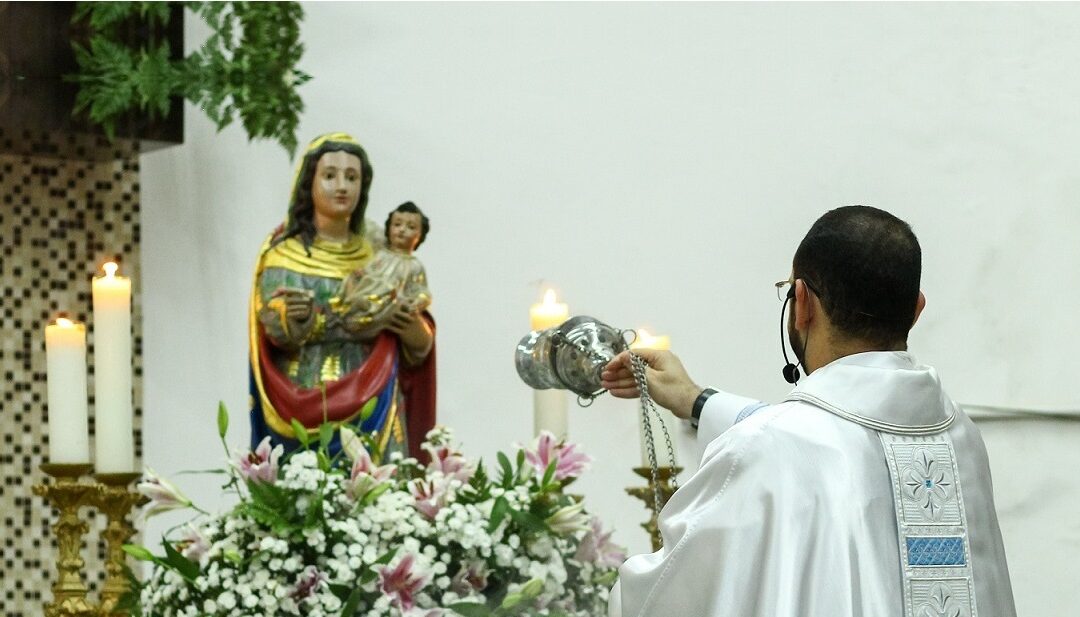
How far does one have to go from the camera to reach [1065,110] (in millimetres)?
4391

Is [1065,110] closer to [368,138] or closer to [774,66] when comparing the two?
[774,66]

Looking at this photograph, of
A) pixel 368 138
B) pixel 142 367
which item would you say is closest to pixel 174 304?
pixel 142 367

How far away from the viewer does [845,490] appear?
2100mm

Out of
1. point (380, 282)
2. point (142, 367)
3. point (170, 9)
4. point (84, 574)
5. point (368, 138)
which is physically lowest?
point (84, 574)

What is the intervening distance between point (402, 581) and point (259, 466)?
11.8 inches

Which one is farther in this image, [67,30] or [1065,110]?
[67,30]

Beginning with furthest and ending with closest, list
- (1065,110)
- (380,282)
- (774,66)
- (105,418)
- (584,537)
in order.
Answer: (774,66), (1065,110), (380,282), (105,418), (584,537)

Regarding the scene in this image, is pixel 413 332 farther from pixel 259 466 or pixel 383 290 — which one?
pixel 259 466

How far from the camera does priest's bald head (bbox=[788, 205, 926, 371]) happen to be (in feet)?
7.09

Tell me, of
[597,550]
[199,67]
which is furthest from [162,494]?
[199,67]

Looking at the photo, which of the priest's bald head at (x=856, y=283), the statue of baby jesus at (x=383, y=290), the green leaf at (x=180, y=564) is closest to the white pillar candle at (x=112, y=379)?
the green leaf at (x=180, y=564)

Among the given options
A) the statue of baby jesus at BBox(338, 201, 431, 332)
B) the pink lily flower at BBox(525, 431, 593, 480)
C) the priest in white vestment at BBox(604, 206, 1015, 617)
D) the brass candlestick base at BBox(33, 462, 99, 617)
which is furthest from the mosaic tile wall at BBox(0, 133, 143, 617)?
the priest in white vestment at BBox(604, 206, 1015, 617)

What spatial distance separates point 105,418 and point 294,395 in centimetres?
101

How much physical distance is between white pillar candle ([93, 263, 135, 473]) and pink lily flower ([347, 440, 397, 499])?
0.56m
